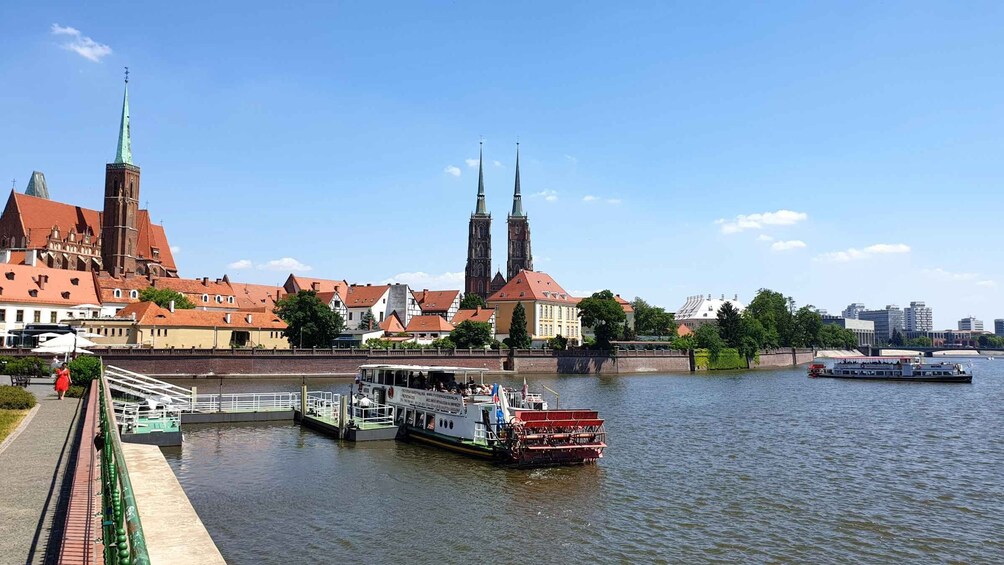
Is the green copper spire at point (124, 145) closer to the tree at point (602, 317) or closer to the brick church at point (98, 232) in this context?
the brick church at point (98, 232)

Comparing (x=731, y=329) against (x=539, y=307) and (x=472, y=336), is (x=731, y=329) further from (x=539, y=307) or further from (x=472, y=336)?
(x=472, y=336)

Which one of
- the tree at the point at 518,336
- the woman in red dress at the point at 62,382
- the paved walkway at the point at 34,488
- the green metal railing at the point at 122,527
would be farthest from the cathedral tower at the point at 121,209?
the green metal railing at the point at 122,527

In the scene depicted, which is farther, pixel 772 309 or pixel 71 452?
pixel 772 309

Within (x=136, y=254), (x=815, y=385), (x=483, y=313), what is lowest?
(x=815, y=385)

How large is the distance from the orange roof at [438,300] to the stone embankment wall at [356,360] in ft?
181

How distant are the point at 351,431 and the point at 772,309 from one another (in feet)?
516

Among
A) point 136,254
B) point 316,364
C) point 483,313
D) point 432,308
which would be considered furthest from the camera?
point 432,308

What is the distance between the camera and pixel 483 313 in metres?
140

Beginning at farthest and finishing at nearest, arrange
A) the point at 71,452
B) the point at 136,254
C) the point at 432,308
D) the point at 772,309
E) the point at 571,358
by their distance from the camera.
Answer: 1. the point at 772,309
2. the point at 432,308
3. the point at 136,254
4. the point at 571,358
5. the point at 71,452

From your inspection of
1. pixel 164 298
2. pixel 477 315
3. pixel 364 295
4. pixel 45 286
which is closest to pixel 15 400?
pixel 45 286

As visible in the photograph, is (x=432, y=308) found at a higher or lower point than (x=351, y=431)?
higher

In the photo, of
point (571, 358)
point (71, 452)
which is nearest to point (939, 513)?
point (71, 452)

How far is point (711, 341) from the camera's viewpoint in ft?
427

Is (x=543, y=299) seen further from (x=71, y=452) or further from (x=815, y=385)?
(x=71, y=452)
